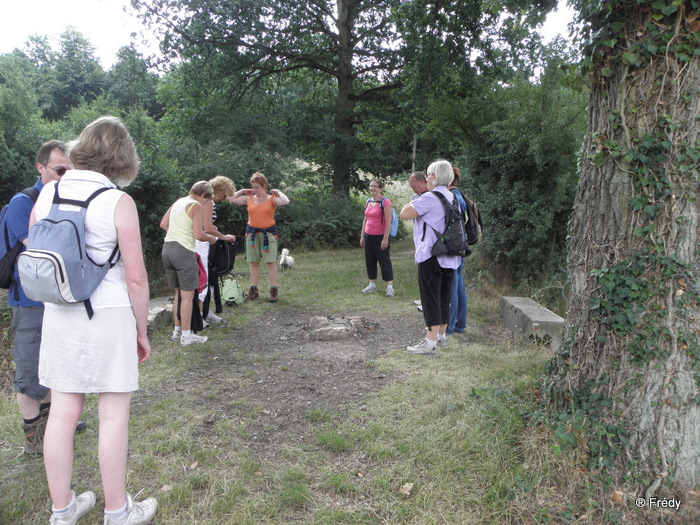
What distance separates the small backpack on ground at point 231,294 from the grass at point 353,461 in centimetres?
271

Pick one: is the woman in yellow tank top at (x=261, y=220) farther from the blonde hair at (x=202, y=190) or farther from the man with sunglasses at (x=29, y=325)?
the man with sunglasses at (x=29, y=325)

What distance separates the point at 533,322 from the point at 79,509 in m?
4.35

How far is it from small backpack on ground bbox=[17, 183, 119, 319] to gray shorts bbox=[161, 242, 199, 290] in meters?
2.91

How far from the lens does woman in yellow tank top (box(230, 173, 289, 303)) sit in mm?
6648

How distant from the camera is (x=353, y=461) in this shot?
9.20 ft

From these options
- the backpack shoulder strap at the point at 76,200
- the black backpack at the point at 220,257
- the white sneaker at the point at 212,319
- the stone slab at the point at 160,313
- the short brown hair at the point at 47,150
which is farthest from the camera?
Result: the white sneaker at the point at 212,319

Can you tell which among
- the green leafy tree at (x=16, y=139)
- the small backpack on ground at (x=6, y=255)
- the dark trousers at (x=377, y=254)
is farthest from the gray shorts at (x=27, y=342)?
the dark trousers at (x=377, y=254)

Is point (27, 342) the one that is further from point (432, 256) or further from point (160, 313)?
point (432, 256)

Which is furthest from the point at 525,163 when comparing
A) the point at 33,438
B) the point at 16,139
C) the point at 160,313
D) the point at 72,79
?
the point at 72,79

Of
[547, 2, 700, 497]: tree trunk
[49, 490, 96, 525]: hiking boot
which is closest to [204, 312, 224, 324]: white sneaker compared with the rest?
[49, 490, 96, 525]: hiking boot

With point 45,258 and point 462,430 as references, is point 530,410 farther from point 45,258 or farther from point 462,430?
point 45,258

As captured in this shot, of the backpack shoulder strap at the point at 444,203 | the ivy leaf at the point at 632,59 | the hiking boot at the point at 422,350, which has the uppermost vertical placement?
the ivy leaf at the point at 632,59

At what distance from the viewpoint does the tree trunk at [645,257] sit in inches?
87.6

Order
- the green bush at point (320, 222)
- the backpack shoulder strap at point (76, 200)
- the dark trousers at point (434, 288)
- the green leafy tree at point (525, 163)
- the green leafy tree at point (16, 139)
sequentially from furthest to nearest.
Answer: the green bush at point (320, 222), the green leafy tree at point (525, 163), the green leafy tree at point (16, 139), the dark trousers at point (434, 288), the backpack shoulder strap at point (76, 200)
